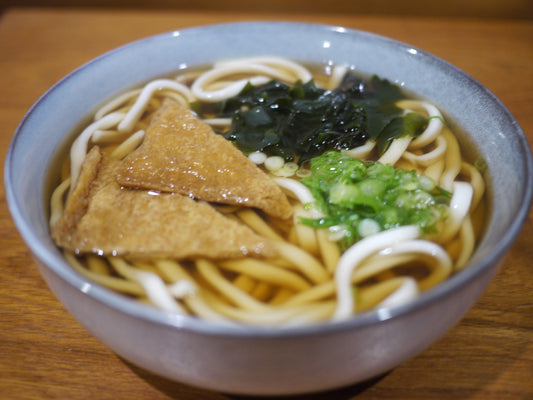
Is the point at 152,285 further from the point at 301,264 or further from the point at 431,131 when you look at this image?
the point at 431,131

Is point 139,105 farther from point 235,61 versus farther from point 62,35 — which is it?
point 62,35

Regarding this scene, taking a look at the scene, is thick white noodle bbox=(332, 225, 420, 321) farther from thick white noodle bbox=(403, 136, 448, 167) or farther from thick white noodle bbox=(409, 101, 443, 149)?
thick white noodle bbox=(409, 101, 443, 149)

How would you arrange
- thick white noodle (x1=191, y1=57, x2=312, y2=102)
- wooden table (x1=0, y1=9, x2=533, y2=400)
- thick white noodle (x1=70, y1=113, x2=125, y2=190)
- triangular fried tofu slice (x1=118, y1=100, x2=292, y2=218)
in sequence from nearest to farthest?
wooden table (x1=0, y1=9, x2=533, y2=400)
triangular fried tofu slice (x1=118, y1=100, x2=292, y2=218)
thick white noodle (x1=70, y1=113, x2=125, y2=190)
thick white noodle (x1=191, y1=57, x2=312, y2=102)

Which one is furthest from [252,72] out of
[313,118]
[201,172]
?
[201,172]

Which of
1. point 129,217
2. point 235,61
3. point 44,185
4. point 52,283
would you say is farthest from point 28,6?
point 52,283

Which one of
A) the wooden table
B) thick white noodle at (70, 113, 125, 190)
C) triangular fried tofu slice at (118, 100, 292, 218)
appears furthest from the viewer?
thick white noodle at (70, 113, 125, 190)

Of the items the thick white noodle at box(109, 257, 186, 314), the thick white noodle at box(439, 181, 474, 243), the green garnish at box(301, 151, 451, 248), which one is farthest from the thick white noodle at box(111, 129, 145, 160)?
the thick white noodle at box(439, 181, 474, 243)
